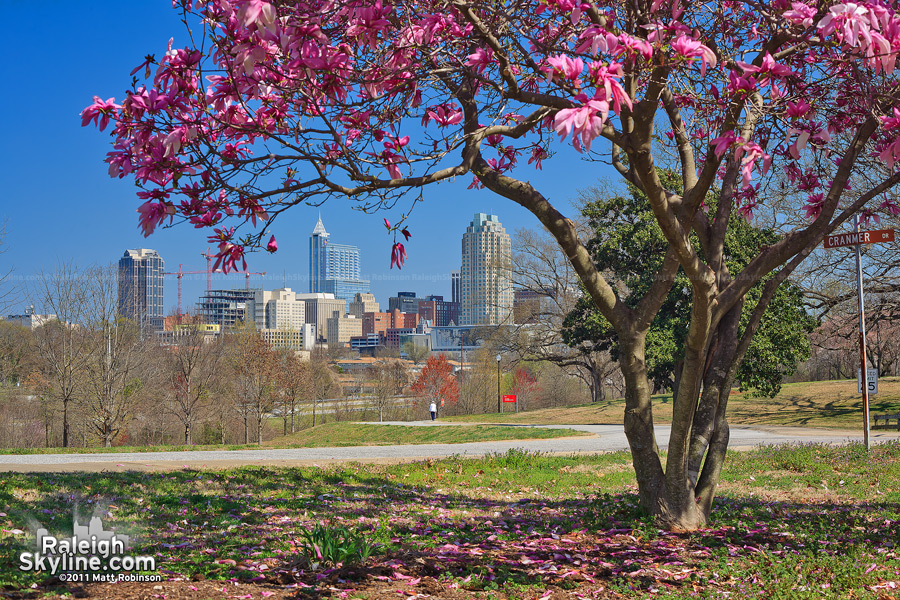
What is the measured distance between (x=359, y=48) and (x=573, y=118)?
9.37 ft

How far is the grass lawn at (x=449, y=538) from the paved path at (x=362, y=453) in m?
4.97

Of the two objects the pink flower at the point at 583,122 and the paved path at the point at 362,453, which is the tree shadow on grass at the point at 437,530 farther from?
the paved path at the point at 362,453

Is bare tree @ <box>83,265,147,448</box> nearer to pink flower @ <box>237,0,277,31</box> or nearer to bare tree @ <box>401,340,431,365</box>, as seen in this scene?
pink flower @ <box>237,0,277,31</box>

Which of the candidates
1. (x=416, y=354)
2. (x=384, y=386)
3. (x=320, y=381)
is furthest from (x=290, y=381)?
(x=416, y=354)

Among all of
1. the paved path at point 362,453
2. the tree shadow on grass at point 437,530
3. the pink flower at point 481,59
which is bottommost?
the paved path at point 362,453

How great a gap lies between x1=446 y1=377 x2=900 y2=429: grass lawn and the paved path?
4.26 m

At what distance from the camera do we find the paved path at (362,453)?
13.2 meters

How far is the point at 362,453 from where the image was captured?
16.1 meters

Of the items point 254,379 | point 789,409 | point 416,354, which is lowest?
point 789,409

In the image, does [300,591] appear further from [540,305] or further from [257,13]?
[540,305]

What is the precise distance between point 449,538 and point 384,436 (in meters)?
20.6

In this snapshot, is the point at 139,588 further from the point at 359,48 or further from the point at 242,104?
the point at 359,48

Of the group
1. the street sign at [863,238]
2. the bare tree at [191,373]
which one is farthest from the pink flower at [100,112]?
the bare tree at [191,373]

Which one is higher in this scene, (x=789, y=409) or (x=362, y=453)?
(x=362, y=453)
